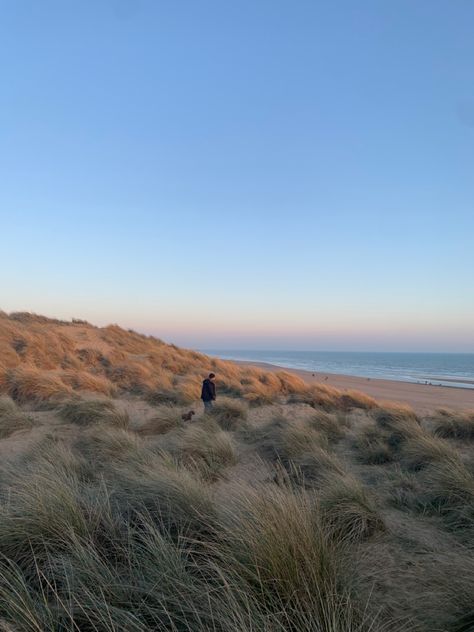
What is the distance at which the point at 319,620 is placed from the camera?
2463 millimetres

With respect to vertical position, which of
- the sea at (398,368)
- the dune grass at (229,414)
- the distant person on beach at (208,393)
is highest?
the distant person on beach at (208,393)

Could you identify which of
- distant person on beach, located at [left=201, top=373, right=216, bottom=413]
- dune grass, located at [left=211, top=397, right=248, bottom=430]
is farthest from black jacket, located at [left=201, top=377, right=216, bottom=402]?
dune grass, located at [left=211, top=397, right=248, bottom=430]

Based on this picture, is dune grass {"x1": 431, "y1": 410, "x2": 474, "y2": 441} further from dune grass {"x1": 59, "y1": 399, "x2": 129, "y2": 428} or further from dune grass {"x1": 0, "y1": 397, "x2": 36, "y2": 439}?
dune grass {"x1": 0, "y1": 397, "x2": 36, "y2": 439}

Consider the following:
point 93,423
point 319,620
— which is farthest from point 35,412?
point 319,620

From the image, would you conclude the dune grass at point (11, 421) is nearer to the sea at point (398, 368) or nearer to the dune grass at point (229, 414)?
the dune grass at point (229, 414)

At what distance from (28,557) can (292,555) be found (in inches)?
76.1

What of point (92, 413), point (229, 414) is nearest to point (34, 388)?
point (92, 413)

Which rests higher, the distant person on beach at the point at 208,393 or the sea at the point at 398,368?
the distant person on beach at the point at 208,393

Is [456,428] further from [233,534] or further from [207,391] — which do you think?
[233,534]

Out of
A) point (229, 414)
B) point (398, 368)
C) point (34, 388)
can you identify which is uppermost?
point (34, 388)

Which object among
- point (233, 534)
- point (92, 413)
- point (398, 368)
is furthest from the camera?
point (398, 368)

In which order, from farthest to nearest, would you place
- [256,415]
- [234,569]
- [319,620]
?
[256,415] < [234,569] < [319,620]

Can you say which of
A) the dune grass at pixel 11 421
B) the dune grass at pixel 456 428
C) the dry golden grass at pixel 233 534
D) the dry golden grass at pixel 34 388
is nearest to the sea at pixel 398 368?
the dune grass at pixel 456 428

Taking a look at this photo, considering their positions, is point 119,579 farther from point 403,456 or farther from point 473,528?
point 403,456
